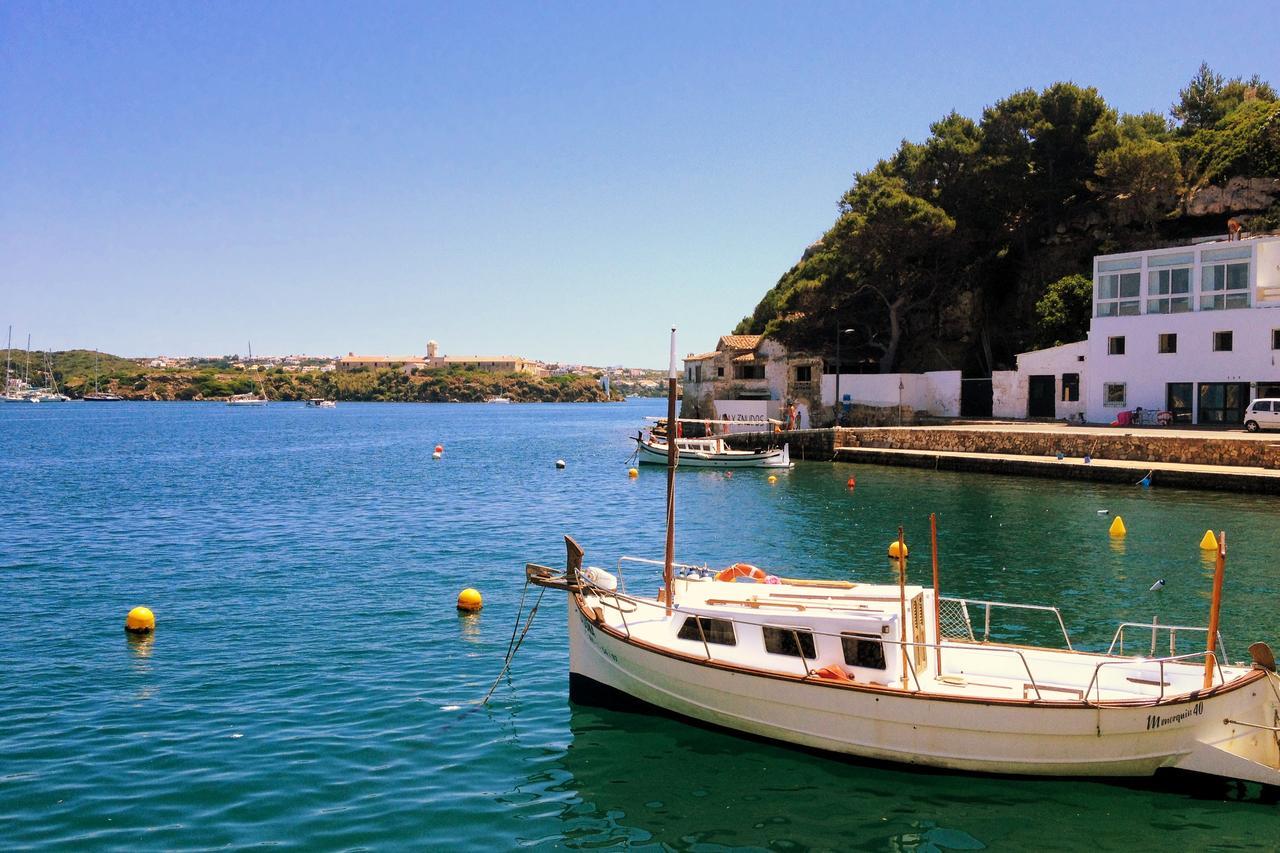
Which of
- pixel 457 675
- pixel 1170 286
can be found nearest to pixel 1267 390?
pixel 1170 286

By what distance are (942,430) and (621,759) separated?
4242cm

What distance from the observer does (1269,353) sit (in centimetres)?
4391

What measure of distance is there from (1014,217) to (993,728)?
6537 centimetres

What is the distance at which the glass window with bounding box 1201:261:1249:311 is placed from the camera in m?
45.1

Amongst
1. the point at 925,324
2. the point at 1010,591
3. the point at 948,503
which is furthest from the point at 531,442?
the point at 1010,591

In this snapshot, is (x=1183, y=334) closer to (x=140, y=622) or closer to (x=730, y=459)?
(x=730, y=459)

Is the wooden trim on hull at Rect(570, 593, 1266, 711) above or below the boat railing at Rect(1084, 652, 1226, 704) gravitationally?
below

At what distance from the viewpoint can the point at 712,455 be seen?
188ft

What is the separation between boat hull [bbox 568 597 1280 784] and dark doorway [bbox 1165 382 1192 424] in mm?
41295

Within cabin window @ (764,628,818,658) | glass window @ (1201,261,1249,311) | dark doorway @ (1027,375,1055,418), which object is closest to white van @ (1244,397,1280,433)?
glass window @ (1201,261,1249,311)

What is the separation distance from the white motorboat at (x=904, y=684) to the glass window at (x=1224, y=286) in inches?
1539

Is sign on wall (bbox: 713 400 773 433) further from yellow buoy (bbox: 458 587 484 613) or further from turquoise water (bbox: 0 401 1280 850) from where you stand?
yellow buoy (bbox: 458 587 484 613)

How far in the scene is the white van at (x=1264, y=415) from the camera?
4253 cm

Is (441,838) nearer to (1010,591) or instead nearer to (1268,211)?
(1010,591)
